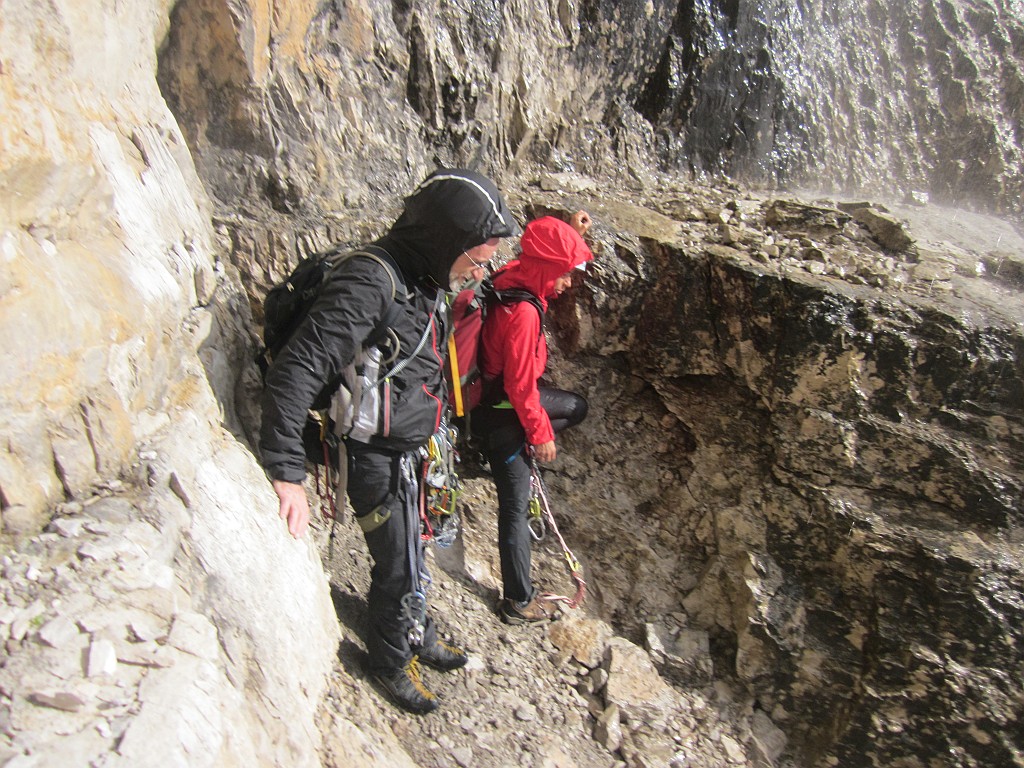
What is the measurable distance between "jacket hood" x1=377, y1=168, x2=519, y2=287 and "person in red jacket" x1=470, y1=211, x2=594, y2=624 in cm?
75

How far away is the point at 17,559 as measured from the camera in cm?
212

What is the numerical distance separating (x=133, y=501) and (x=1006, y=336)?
15.6 feet

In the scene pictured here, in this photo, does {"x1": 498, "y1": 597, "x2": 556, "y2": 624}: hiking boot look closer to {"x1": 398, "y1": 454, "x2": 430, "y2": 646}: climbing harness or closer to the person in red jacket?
the person in red jacket

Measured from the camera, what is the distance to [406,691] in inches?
136

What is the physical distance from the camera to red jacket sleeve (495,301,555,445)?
386 cm

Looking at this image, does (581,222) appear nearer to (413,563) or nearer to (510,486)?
(510,486)

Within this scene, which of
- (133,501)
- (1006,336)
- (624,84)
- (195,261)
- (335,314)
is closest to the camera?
(133,501)

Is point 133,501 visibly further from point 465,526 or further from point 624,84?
point 624,84

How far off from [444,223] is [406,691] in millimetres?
2219

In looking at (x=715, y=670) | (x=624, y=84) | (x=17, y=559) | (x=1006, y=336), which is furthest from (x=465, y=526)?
(x=624, y=84)

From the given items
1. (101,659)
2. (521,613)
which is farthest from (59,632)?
(521,613)

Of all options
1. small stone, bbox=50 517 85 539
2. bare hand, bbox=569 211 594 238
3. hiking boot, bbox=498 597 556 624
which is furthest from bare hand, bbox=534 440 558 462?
small stone, bbox=50 517 85 539

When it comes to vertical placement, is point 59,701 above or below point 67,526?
below

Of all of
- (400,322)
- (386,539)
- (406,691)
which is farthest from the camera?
(406,691)
